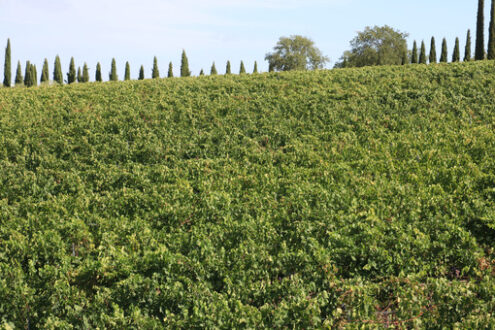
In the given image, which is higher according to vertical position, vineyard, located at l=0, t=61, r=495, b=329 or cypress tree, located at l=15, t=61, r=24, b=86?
cypress tree, located at l=15, t=61, r=24, b=86

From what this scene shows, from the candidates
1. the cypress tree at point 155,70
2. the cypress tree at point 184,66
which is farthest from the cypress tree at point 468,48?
the cypress tree at point 155,70

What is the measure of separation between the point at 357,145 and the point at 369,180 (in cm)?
319

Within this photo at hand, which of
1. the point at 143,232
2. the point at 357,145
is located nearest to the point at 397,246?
the point at 143,232

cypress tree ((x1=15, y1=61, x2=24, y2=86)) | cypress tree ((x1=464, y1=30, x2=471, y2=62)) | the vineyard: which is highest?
cypress tree ((x1=464, y1=30, x2=471, y2=62))

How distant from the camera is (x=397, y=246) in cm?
709

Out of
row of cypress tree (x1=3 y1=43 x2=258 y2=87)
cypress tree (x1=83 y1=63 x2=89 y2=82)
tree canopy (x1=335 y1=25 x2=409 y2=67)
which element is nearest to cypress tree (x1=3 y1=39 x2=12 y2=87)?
row of cypress tree (x1=3 y1=43 x2=258 y2=87)

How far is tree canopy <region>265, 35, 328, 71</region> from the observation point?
69562mm

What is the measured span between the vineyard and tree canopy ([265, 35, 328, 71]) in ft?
172

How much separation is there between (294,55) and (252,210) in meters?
64.1

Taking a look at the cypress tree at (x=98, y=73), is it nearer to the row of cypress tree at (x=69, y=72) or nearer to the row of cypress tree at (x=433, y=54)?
the row of cypress tree at (x=69, y=72)

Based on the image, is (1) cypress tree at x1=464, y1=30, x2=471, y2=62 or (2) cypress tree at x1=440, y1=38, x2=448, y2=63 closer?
(1) cypress tree at x1=464, y1=30, x2=471, y2=62

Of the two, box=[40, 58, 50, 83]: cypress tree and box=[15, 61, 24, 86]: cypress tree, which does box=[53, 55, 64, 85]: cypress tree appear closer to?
box=[40, 58, 50, 83]: cypress tree

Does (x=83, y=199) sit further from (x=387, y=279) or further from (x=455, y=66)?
(x=455, y=66)

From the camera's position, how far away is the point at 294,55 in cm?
6962
